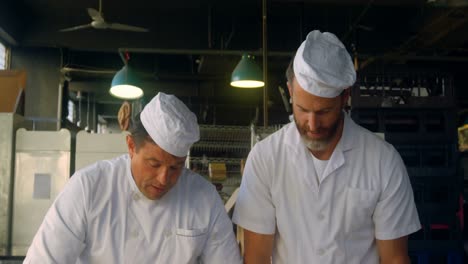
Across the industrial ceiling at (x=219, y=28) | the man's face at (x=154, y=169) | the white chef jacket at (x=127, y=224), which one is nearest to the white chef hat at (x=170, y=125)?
the man's face at (x=154, y=169)

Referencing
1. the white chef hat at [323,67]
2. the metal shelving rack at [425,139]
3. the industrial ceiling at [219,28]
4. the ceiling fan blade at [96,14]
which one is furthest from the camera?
the industrial ceiling at [219,28]

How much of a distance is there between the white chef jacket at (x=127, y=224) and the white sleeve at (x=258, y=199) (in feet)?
0.27

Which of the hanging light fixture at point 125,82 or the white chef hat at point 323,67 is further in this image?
the hanging light fixture at point 125,82

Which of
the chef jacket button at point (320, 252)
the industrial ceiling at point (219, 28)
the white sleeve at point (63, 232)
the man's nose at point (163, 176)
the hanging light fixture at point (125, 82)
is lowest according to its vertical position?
the chef jacket button at point (320, 252)

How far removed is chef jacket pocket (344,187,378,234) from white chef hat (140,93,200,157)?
0.50 m

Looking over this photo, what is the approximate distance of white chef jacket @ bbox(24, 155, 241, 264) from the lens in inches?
54.7

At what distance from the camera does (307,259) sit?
149 centimetres

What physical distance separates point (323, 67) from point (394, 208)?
18.4 inches

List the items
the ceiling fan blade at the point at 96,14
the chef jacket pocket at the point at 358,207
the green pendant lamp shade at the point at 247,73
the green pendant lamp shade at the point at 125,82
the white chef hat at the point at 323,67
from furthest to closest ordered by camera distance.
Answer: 1. the green pendant lamp shade at the point at 125,82
2. the ceiling fan blade at the point at 96,14
3. the green pendant lamp shade at the point at 247,73
4. the chef jacket pocket at the point at 358,207
5. the white chef hat at the point at 323,67

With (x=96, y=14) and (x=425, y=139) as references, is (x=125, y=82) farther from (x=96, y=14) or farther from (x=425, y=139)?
(x=425, y=139)

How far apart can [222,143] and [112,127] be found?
10988 mm

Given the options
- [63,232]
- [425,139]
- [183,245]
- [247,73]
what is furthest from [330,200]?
[247,73]

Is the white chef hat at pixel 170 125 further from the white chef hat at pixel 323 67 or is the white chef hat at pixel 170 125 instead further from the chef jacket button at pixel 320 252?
the chef jacket button at pixel 320 252

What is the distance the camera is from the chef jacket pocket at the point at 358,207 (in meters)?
1.45
